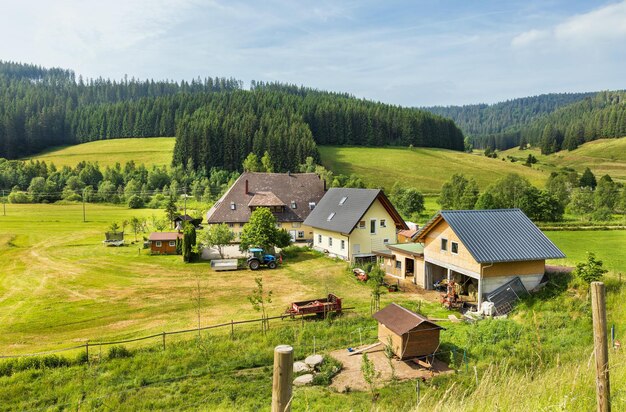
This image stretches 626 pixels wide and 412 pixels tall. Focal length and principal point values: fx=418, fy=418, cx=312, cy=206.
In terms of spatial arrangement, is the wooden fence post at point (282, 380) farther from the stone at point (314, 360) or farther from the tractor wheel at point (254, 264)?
the tractor wheel at point (254, 264)

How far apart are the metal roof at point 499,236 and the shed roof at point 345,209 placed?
11.4m

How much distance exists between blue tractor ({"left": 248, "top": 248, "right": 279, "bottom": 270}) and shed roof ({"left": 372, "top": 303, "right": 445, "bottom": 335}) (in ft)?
66.6

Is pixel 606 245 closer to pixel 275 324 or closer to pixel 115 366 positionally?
pixel 275 324

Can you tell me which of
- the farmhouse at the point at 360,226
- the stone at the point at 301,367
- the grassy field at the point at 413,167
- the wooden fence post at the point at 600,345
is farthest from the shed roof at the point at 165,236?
the grassy field at the point at 413,167

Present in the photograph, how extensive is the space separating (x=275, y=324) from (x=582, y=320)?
1534 centimetres

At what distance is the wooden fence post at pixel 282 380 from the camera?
4242mm

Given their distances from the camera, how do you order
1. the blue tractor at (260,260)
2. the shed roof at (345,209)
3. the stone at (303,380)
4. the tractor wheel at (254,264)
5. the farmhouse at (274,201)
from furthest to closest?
the farmhouse at (274,201) → the shed roof at (345,209) → the blue tractor at (260,260) → the tractor wheel at (254,264) → the stone at (303,380)

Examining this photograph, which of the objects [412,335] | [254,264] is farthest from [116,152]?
[412,335]

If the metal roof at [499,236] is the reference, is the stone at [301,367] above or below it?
below

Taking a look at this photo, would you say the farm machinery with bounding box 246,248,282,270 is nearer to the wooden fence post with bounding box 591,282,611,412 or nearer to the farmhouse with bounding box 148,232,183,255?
the farmhouse with bounding box 148,232,183,255

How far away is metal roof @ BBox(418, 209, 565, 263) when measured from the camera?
25.3 meters

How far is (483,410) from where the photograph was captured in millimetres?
5469

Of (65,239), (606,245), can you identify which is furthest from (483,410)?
(65,239)

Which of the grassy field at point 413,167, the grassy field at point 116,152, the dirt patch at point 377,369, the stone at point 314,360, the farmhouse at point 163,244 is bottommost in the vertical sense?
the dirt patch at point 377,369
